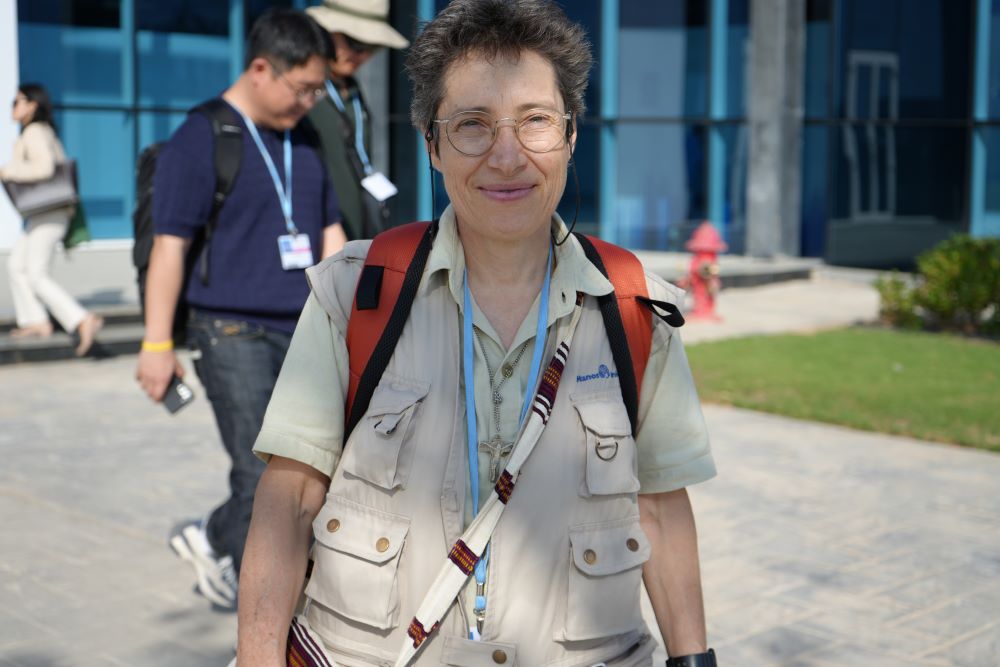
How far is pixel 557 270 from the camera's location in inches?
94.1

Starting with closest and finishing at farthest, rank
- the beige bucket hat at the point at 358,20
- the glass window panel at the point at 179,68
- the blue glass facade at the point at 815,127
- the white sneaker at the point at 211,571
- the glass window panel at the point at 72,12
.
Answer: the white sneaker at the point at 211,571, the beige bucket hat at the point at 358,20, the glass window panel at the point at 72,12, the glass window panel at the point at 179,68, the blue glass facade at the point at 815,127

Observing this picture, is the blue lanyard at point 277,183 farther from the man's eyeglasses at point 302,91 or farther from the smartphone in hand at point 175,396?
the smartphone in hand at point 175,396

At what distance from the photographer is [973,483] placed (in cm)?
739

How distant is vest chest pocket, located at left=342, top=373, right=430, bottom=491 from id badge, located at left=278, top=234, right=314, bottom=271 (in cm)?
241

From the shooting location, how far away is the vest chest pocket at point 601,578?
7.38 ft

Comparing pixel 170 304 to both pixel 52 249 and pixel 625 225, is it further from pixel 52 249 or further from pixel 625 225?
pixel 625 225

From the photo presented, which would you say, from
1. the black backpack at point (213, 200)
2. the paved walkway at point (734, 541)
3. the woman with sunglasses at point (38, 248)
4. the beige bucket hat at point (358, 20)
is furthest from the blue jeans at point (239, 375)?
the woman with sunglasses at point (38, 248)

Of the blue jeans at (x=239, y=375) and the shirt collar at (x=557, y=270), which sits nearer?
the shirt collar at (x=557, y=270)

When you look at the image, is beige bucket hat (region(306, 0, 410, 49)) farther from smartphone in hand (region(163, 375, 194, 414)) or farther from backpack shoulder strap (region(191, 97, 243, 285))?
smartphone in hand (region(163, 375, 194, 414))

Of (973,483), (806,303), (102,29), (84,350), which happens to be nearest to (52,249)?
(84,350)

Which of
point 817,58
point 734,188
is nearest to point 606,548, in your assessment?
point 734,188

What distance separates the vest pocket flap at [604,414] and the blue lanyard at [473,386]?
9 centimetres

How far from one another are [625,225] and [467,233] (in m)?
18.7

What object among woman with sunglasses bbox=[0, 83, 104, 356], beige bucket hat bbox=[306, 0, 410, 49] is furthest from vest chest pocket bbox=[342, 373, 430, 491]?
woman with sunglasses bbox=[0, 83, 104, 356]
